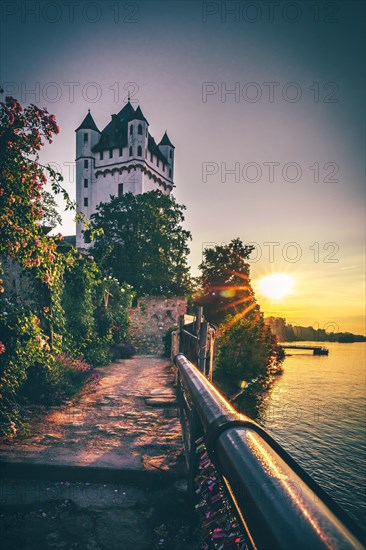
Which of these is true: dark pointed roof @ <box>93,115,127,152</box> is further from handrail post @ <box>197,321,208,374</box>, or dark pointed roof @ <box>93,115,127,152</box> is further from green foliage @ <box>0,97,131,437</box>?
handrail post @ <box>197,321,208,374</box>

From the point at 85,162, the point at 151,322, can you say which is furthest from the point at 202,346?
the point at 85,162

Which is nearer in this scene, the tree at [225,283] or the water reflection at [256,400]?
the water reflection at [256,400]

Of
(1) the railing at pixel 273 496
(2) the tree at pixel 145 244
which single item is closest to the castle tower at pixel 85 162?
(2) the tree at pixel 145 244

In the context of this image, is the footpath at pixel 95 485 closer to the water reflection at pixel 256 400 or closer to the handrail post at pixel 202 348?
the handrail post at pixel 202 348

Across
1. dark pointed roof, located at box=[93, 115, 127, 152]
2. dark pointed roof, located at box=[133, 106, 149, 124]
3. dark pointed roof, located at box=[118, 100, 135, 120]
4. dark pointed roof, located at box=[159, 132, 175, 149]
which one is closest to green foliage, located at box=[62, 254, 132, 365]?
dark pointed roof, located at box=[133, 106, 149, 124]

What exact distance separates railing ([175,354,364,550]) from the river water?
25.9ft

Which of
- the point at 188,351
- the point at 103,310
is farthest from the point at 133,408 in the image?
the point at 103,310

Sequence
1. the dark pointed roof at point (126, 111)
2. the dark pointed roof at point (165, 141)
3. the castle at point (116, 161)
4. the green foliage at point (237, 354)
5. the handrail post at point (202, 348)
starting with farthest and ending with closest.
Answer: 1. the dark pointed roof at point (165, 141)
2. the dark pointed roof at point (126, 111)
3. the castle at point (116, 161)
4. the green foliage at point (237, 354)
5. the handrail post at point (202, 348)

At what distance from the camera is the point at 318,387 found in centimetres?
1894

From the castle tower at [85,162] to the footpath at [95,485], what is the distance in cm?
3829

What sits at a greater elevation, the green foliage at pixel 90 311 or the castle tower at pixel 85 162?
the castle tower at pixel 85 162

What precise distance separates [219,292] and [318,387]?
15148 mm

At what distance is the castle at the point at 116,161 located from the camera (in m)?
36.1

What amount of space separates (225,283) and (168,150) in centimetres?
2460
